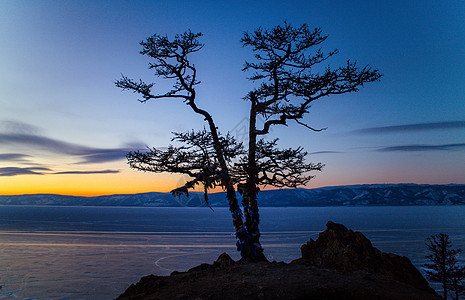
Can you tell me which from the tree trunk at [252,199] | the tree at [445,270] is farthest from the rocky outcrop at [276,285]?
the tree at [445,270]

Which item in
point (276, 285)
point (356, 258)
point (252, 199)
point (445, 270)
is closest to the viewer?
point (276, 285)

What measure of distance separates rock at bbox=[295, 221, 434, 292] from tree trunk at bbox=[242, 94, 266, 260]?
2.15 m

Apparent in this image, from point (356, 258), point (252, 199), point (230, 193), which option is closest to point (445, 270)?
point (356, 258)

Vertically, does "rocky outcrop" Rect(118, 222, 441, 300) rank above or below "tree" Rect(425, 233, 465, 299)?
above

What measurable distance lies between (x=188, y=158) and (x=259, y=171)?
313 centimetres

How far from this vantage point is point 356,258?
12.9m

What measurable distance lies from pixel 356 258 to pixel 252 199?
17.9 feet

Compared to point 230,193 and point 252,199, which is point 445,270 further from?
point 230,193

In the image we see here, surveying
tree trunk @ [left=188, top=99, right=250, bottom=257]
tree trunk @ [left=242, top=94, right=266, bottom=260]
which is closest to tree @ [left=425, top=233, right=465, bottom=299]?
tree trunk @ [left=242, top=94, right=266, bottom=260]

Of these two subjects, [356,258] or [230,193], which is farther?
[356,258]

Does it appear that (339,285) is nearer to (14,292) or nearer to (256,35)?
(256,35)

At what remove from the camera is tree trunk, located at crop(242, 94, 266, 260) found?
38.4 ft

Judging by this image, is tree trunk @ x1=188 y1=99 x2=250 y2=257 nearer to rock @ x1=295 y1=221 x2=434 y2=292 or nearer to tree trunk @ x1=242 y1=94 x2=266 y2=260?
tree trunk @ x1=242 y1=94 x2=266 y2=260

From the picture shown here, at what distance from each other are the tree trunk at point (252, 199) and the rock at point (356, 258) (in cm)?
215
